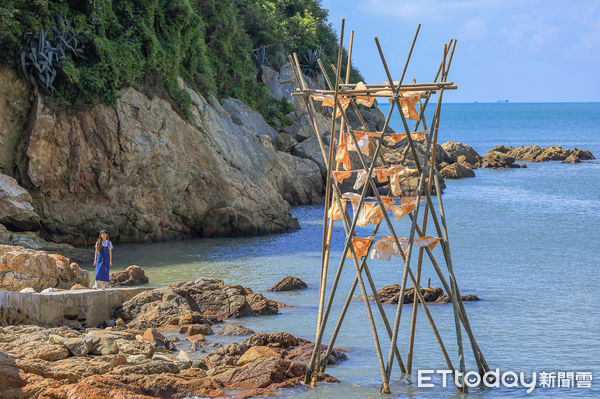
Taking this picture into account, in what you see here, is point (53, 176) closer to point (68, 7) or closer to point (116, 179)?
point (116, 179)

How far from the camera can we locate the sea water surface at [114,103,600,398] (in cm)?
1020

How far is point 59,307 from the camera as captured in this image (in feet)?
35.4

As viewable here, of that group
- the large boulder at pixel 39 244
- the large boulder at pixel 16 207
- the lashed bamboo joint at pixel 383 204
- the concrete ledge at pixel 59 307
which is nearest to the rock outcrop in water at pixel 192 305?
the concrete ledge at pixel 59 307

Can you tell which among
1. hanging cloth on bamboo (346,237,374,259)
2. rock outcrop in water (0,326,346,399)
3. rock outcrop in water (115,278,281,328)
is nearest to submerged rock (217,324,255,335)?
rock outcrop in water (115,278,281,328)

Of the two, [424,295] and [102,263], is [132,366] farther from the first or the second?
[424,295]

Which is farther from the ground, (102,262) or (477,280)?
(102,262)

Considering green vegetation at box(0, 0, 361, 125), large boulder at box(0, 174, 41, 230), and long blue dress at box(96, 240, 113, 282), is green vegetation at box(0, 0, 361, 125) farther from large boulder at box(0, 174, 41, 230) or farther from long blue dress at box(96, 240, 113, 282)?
long blue dress at box(96, 240, 113, 282)

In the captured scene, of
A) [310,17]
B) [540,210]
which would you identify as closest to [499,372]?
[540,210]

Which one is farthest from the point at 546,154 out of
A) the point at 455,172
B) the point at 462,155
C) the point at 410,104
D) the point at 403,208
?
the point at 403,208

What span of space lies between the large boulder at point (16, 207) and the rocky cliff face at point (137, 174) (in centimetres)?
111

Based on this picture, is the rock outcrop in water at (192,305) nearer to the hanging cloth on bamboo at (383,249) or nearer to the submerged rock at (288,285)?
the submerged rock at (288,285)

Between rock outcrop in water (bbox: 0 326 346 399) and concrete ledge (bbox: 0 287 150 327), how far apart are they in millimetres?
699

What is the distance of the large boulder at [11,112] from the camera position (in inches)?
742

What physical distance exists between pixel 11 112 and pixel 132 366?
12.7 metres
